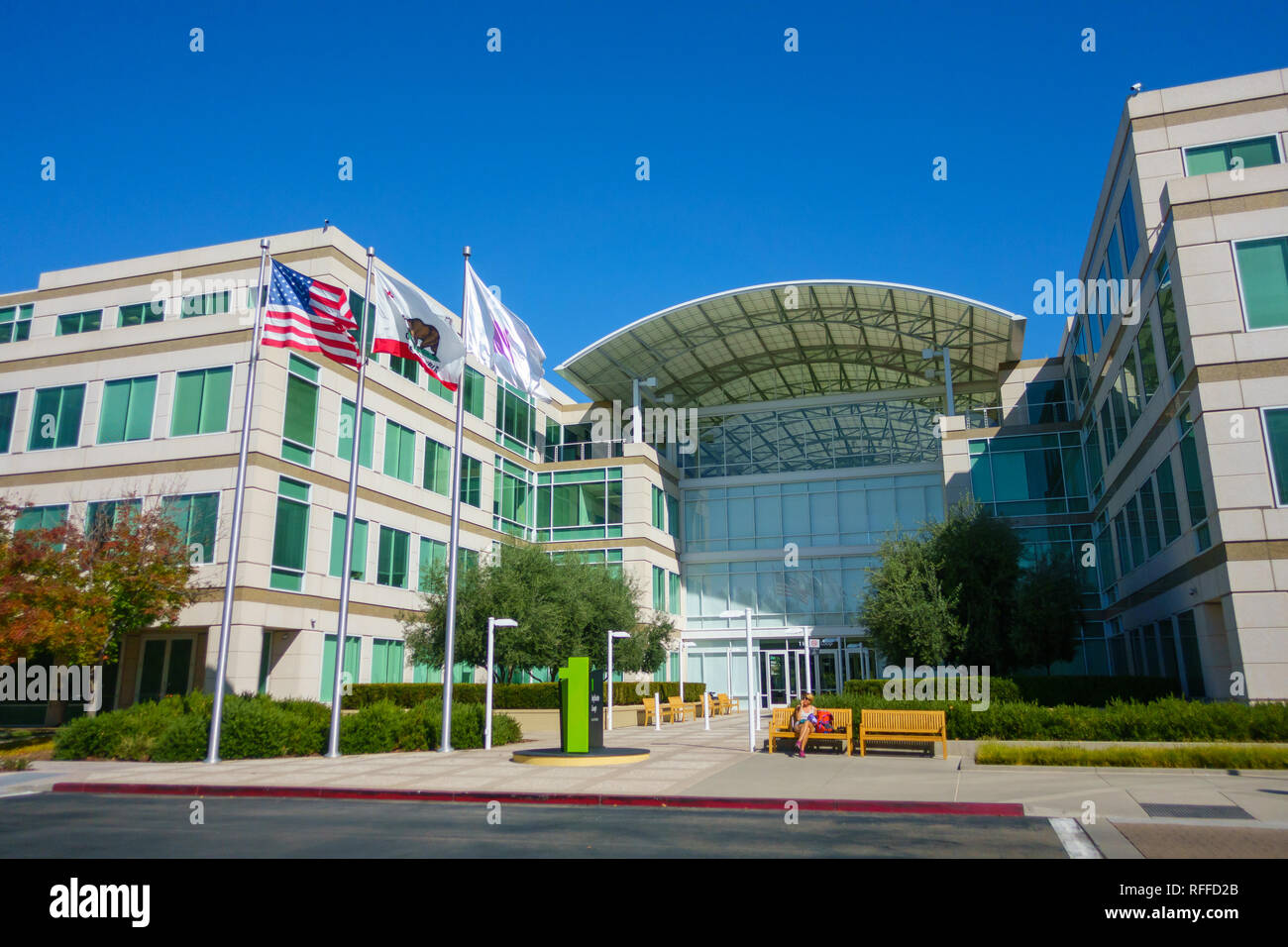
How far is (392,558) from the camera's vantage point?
33.0 m

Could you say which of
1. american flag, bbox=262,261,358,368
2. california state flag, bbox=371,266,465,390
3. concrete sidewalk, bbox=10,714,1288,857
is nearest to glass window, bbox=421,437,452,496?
california state flag, bbox=371,266,465,390

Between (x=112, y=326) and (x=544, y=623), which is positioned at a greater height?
(x=112, y=326)

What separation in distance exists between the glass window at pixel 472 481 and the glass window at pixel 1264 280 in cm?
2800

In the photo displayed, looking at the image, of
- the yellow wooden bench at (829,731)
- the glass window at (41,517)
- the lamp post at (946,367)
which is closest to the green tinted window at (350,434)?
the glass window at (41,517)

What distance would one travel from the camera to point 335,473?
29891mm

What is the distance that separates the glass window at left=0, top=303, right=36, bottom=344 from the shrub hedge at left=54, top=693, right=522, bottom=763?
1833 centimetres

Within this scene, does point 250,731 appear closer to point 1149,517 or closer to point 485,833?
point 485,833

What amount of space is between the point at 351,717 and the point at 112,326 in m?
18.4

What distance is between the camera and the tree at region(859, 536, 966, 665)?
26.1m

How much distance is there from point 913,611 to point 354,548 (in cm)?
1830

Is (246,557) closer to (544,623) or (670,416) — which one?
(544,623)

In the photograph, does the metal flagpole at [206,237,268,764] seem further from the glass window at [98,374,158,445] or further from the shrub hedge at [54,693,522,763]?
the glass window at [98,374,158,445]

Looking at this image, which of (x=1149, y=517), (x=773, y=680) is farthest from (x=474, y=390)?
(x=1149, y=517)
